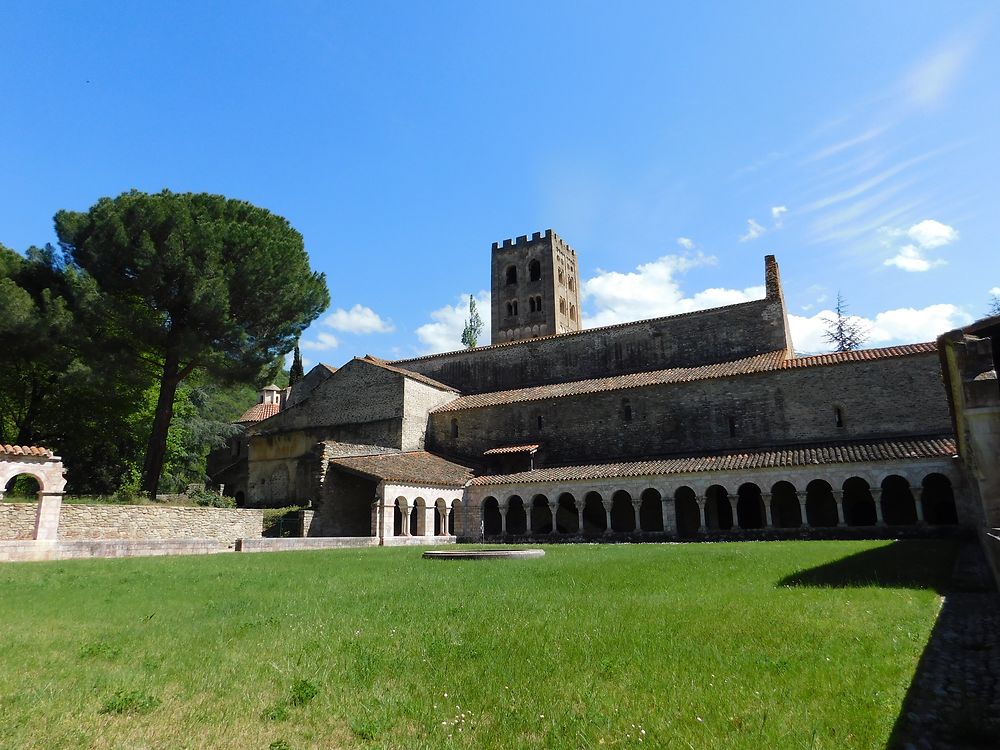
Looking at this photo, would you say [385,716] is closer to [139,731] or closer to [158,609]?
[139,731]

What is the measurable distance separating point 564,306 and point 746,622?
46727 millimetres

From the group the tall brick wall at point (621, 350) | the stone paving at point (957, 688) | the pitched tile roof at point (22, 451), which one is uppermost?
the tall brick wall at point (621, 350)

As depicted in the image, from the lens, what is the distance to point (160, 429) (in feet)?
85.8

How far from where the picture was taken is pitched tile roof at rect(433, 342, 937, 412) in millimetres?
26219

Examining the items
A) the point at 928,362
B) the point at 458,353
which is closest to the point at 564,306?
the point at 458,353

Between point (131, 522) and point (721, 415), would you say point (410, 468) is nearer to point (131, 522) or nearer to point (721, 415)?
point (131, 522)

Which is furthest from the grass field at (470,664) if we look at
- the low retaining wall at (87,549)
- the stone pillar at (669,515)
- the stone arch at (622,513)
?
the stone arch at (622,513)

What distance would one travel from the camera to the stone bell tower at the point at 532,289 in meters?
50.4

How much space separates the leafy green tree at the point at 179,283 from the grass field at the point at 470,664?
19.6 meters

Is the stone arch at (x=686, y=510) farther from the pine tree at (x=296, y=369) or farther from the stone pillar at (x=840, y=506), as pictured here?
the pine tree at (x=296, y=369)

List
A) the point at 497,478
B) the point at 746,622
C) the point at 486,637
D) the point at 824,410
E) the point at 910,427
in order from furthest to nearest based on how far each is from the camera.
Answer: the point at 497,478, the point at 824,410, the point at 910,427, the point at 746,622, the point at 486,637

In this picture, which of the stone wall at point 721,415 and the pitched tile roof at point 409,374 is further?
the pitched tile roof at point 409,374

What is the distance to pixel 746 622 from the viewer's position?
624cm

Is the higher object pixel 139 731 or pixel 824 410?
pixel 824 410
